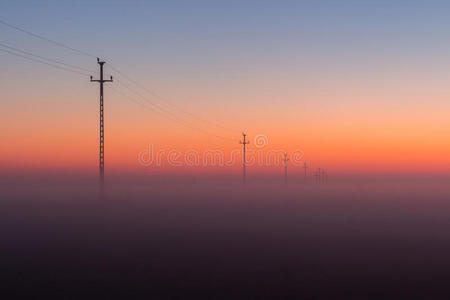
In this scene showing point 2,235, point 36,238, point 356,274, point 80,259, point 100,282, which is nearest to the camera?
point 100,282

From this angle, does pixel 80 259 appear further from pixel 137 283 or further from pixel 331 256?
pixel 331 256

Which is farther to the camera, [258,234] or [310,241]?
[258,234]

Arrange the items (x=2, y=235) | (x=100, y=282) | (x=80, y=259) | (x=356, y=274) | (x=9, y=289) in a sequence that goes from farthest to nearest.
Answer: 1. (x=2, y=235)
2. (x=80, y=259)
3. (x=356, y=274)
4. (x=100, y=282)
5. (x=9, y=289)

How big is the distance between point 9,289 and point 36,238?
2054 centimetres

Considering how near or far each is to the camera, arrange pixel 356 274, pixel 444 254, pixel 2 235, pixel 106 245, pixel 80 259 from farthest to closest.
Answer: pixel 2 235 < pixel 106 245 < pixel 444 254 < pixel 80 259 < pixel 356 274

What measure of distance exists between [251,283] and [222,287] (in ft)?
4.61

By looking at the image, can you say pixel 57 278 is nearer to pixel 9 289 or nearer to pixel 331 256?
pixel 9 289

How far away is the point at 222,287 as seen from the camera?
19.6m

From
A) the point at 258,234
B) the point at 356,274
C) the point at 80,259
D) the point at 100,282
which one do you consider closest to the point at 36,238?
the point at 80,259

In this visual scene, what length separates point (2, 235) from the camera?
137 feet

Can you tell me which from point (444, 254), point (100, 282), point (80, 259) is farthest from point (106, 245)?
point (444, 254)

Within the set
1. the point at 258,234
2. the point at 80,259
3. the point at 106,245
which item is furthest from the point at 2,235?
the point at 258,234

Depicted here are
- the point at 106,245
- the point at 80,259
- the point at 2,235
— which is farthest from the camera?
the point at 2,235

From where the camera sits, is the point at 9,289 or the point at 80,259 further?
the point at 80,259
